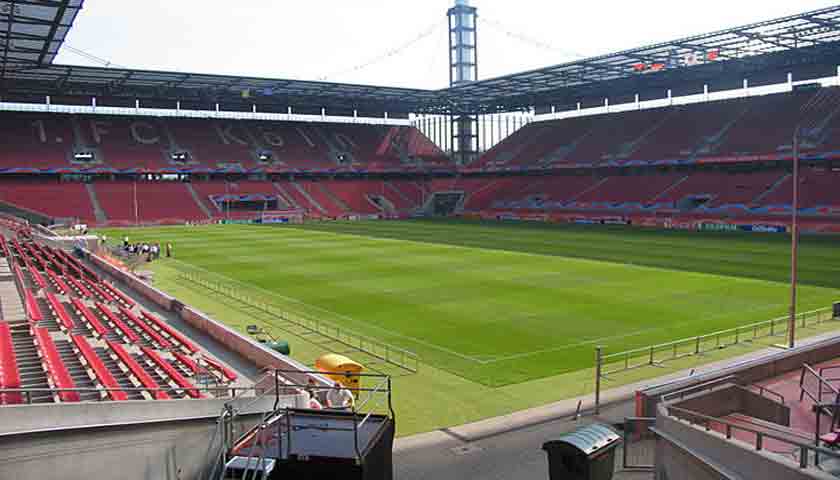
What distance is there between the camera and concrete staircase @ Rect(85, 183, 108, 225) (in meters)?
70.1

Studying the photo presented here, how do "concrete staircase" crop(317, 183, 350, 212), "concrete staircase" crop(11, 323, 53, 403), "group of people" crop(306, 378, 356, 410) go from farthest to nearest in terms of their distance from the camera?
"concrete staircase" crop(317, 183, 350, 212), "group of people" crop(306, 378, 356, 410), "concrete staircase" crop(11, 323, 53, 403)

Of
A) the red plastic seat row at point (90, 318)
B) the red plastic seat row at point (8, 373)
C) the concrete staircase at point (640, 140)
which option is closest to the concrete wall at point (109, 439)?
the red plastic seat row at point (8, 373)

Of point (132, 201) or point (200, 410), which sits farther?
point (132, 201)

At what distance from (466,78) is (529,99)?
110ft

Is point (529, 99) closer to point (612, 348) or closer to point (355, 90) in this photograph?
point (355, 90)

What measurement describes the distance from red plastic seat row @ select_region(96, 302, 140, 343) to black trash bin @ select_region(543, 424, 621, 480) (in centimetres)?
1175

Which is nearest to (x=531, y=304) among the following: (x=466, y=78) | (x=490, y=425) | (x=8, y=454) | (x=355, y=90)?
(x=490, y=425)

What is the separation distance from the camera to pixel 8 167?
71.6m

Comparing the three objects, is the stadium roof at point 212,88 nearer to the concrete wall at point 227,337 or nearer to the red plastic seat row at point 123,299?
the red plastic seat row at point 123,299

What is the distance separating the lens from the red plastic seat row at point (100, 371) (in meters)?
11.9

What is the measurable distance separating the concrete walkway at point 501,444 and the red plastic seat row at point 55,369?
18.6ft

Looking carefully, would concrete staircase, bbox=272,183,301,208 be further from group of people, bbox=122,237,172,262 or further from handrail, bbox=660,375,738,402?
handrail, bbox=660,375,738,402

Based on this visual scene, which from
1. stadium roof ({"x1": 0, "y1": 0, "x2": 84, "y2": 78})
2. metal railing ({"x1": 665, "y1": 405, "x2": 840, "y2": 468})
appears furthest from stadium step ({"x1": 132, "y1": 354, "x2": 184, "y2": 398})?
stadium roof ({"x1": 0, "y1": 0, "x2": 84, "y2": 78})

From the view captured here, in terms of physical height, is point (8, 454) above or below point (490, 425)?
above
